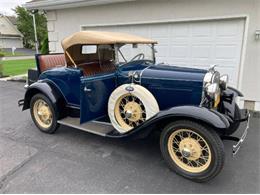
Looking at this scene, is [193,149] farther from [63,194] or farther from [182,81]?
[63,194]

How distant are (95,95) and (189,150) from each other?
161 centimetres

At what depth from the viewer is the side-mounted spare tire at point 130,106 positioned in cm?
322

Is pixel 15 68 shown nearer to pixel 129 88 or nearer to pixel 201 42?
pixel 201 42

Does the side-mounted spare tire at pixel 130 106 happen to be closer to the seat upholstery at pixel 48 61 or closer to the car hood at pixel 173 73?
the car hood at pixel 173 73

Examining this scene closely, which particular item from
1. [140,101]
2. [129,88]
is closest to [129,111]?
[140,101]

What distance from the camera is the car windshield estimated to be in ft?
12.2

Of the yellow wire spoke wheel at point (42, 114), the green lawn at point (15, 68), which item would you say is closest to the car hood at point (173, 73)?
the yellow wire spoke wheel at point (42, 114)

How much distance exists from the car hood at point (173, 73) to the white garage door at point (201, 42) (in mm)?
2751

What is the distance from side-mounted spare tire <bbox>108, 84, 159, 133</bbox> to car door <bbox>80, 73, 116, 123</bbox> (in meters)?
0.17

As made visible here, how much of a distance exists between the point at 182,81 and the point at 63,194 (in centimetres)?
209

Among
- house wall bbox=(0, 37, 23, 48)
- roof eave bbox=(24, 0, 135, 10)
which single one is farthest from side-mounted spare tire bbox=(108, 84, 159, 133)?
house wall bbox=(0, 37, 23, 48)

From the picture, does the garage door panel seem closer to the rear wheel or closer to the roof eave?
the roof eave

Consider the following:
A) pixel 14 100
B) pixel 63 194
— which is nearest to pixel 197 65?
pixel 63 194

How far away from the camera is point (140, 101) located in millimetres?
3361
